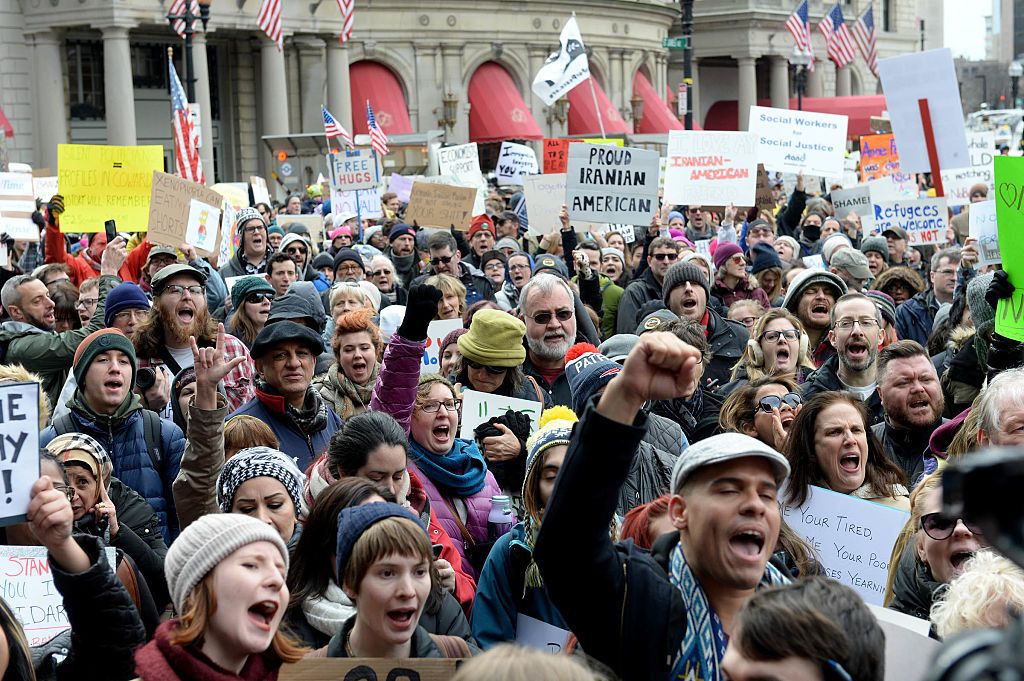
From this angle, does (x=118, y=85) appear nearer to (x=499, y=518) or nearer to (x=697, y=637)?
(x=499, y=518)

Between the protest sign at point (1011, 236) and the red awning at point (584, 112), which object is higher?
the red awning at point (584, 112)

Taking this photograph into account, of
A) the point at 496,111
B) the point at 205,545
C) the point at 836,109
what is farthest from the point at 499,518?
the point at 836,109

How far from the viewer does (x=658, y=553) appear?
3.39m

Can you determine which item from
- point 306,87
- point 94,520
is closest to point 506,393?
point 94,520

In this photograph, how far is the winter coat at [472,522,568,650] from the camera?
452cm

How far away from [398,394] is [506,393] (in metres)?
1.18

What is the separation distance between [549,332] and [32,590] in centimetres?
361

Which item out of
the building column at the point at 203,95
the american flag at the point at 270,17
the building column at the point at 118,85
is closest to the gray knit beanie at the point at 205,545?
the american flag at the point at 270,17

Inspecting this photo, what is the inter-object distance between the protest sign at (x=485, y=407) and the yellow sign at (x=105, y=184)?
8785mm

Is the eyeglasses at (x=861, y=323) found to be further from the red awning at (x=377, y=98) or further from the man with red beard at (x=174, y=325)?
the red awning at (x=377, y=98)

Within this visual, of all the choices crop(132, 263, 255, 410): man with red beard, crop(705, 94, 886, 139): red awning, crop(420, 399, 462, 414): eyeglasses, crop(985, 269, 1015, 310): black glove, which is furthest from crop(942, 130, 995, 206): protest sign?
crop(705, 94, 886, 139): red awning

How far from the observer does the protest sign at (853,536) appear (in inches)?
197

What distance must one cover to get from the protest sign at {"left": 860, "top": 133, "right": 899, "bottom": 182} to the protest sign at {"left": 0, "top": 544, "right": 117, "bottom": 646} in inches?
766

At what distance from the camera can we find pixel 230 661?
3.62 metres
